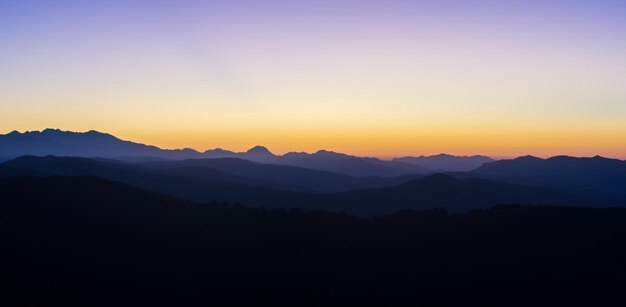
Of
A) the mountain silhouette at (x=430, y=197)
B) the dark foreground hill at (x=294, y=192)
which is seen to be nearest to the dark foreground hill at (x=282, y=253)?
the dark foreground hill at (x=294, y=192)

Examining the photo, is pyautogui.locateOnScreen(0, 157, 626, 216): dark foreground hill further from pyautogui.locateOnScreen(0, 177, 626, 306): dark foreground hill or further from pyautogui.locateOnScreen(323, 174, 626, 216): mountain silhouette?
pyautogui.locateOnScreen(0, 177, 626, 306): dark foreground hill

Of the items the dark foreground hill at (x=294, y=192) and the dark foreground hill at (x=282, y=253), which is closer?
the dark foreground hill at (x=282, y=253)

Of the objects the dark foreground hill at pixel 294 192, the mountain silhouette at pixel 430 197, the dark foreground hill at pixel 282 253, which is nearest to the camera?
the dark foreground hill at pixel 282 253

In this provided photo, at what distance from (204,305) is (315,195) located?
10485 centimetres

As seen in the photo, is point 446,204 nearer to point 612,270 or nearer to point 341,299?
point 612,270

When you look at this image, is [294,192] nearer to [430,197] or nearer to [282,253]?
[430,197]

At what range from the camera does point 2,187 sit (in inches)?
2486

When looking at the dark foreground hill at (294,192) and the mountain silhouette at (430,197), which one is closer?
the dark foreground hill at (294,192)

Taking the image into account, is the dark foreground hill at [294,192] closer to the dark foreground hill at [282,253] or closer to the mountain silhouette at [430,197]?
the mountain silhouette at [430,197]

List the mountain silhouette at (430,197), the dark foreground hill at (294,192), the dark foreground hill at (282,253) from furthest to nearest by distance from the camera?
the mountain silhouette at (430,197) < the dark foreground hill at (294,192) < the dark foreground hill at (282,253)

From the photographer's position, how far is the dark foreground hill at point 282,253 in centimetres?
4297

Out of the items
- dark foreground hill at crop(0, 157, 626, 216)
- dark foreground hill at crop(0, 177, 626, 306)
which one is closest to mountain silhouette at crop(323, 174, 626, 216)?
dark foreground hill at crop(0, 157, 626, 216)

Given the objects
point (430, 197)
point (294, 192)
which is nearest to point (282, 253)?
point (294, 192)

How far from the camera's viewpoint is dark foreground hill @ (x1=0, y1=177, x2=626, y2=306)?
42969 millimetres
